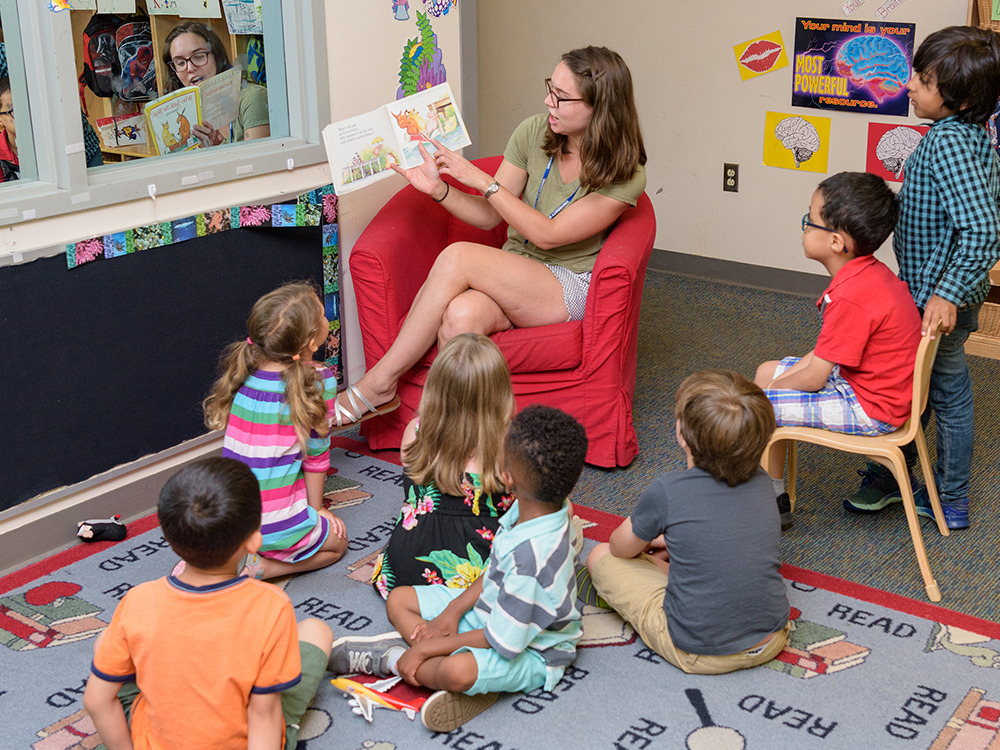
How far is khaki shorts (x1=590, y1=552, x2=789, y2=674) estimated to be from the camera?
→ 6.50 feet

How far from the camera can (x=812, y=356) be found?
2.36 metres

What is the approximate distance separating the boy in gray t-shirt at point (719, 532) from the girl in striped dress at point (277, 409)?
0.81 meters

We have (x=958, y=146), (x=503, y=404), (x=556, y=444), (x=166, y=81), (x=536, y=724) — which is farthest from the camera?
(x=166, y=81)

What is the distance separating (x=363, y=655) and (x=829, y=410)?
4.00 feet

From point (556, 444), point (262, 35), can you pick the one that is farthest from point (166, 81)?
point (556, 444)

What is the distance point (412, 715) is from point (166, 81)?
72.3 inches

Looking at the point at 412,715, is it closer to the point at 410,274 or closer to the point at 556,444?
the point at 556,444

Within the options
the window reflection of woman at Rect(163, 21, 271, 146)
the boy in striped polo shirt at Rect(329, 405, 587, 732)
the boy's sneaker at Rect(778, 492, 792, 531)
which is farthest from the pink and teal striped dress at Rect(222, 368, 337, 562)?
the boy's sneaker at Rect(778, 492, 792, 531)

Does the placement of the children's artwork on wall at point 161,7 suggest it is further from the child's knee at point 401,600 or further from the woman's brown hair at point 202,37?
the child's knee at point 401,600

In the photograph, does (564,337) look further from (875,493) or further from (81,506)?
(81,506)

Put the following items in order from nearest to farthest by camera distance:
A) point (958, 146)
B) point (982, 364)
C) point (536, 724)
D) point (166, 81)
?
point (536, 724)
point (958, 146)
point (166, 81)
point (982, 364)

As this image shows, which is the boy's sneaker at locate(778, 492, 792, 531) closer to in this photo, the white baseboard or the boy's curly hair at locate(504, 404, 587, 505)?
the boy's curly hair at locate(504, 404, 587, 505)

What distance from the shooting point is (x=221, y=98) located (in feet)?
9.32

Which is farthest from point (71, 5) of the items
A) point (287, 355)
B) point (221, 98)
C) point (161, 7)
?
point (287, 355)
